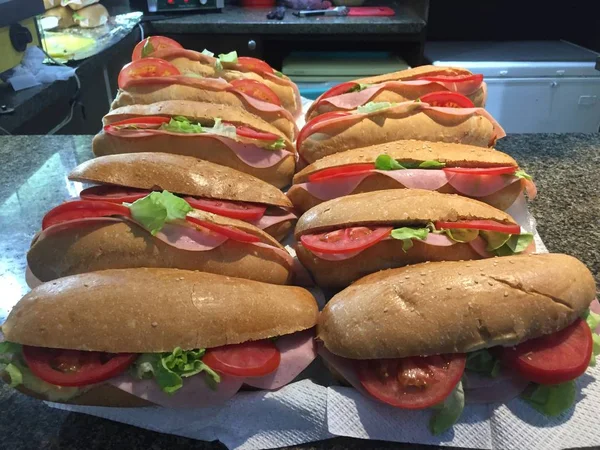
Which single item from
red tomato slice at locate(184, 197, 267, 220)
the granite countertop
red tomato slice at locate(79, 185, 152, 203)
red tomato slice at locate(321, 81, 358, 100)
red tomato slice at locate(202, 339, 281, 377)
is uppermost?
red tomato slice at locate(321, 81, 358, 100)

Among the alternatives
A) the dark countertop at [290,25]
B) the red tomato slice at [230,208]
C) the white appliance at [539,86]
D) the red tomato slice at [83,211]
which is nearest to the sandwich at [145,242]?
the red tomato slice at [83,211]

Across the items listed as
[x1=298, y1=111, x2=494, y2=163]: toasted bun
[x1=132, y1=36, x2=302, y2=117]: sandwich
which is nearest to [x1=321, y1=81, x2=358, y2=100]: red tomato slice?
[x1=132, y1=36, x2=302, y2=117]: sandwich

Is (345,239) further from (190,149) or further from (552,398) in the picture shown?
(190,149)

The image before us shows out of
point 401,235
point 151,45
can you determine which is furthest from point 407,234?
point 151,45

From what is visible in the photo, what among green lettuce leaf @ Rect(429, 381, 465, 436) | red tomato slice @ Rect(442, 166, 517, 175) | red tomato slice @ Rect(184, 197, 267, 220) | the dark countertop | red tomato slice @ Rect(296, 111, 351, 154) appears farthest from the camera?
the dark countertop

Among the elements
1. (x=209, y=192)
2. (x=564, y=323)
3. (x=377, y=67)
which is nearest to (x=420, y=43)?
(x=377, y=67)

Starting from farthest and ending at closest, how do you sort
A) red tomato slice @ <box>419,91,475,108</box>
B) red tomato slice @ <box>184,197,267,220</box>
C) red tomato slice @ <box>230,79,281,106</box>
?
red tomato slice @ <box>230,79,281,106</box> < red tomato slice @ <box>419,91,475,108</box> < red tomato slice @ <box>184,197,267,220</box>

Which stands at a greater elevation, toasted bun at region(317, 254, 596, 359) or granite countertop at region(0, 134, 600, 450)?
toasted bun at region(317, 254, 596, 359)

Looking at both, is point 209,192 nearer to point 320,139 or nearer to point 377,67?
point 320,139

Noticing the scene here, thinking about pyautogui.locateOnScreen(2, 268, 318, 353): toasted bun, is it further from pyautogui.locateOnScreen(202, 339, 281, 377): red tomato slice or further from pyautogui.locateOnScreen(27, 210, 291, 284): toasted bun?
pyautogui.locateOnScreen(27, 210, 291, 284): toasted bun
